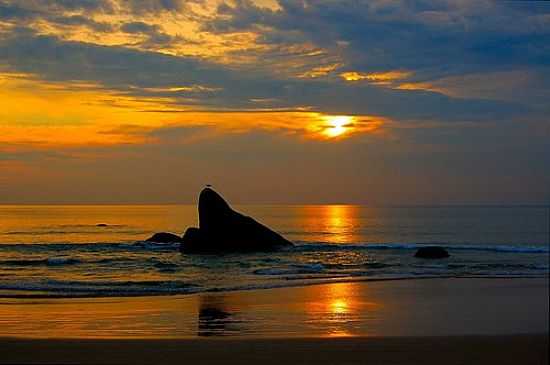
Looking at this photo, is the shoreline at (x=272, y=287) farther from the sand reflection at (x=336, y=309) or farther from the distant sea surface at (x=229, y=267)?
the sand reflection at (x=336, y=309)

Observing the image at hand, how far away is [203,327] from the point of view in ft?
45.5

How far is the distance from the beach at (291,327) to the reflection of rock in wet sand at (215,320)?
26 millimetres

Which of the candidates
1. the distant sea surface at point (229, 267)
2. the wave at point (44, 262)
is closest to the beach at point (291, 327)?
the distant sea surface at point (229, 267)

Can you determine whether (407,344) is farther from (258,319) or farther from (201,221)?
(201,221)

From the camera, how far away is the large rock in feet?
129

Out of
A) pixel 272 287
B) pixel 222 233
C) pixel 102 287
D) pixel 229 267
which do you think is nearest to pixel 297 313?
pixel 272 287

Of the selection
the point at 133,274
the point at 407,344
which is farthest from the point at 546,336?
the point at 133,274

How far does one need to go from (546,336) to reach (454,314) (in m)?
4.09

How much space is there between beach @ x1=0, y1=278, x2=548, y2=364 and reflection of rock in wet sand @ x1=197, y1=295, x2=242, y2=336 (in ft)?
0.09

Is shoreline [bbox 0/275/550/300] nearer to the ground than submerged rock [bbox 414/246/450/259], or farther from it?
farther from it

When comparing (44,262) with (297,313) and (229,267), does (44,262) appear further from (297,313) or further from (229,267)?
(297,313)

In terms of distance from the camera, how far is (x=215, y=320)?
49.1ft

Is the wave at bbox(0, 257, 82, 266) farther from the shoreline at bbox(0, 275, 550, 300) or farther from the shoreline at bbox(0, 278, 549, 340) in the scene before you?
the shoreline at bbox(0, 278, 549, 340)

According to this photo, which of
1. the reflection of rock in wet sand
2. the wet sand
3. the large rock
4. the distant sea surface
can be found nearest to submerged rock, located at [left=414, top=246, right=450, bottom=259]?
the distant sea surface
